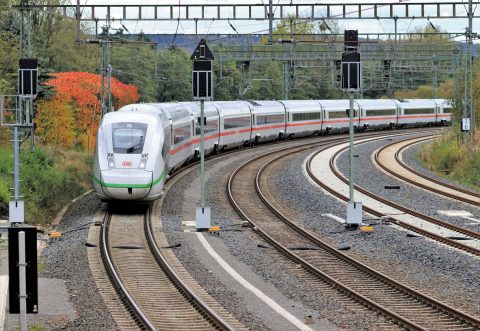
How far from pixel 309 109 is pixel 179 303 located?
49.9 m

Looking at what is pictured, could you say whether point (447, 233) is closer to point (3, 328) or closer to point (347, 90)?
point (347, 90)

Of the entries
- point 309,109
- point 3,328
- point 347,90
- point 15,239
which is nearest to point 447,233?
point 347,90

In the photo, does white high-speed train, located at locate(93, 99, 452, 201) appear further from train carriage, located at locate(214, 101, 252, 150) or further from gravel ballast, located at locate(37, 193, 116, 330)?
gravel ballast, located at locate(37, 193, 116, 330)

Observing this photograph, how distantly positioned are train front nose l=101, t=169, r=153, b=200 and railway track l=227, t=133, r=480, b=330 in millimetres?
2695

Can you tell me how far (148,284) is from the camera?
18109 millimetres

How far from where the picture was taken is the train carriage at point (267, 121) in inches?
2253

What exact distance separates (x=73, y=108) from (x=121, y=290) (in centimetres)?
4071

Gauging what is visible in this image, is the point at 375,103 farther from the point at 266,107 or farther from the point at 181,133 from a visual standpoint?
the point at 181,133

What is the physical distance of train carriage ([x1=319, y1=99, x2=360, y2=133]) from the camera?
2687 inches

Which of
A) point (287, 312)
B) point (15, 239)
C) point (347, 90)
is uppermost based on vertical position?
point (347, 90)

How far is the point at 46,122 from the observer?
2092 inches

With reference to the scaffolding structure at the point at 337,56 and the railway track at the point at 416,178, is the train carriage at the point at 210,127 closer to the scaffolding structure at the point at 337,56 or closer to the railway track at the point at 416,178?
the scaffolding structure at the point at 337,56

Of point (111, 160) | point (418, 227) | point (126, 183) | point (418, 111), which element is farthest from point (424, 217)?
point (418, 111)

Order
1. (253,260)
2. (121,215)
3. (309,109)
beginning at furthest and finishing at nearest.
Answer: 1. (309,109)
2. (121,215)
3. (253,260)
